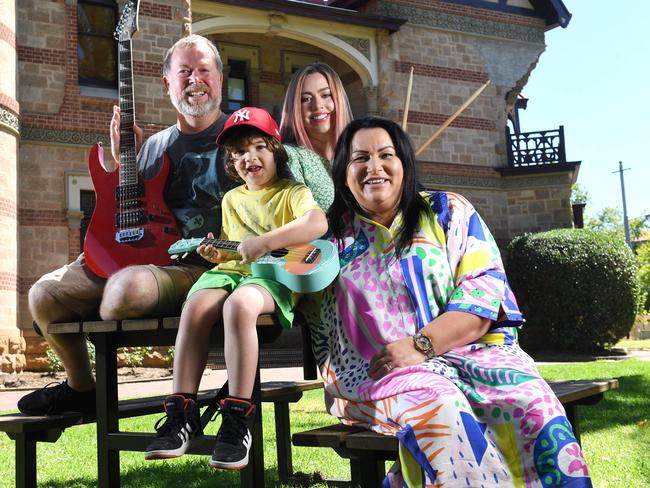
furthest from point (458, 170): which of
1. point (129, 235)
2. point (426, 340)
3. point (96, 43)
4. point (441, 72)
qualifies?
point (426, 340)

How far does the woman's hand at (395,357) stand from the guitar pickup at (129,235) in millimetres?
1467

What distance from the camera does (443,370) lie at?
277 cm

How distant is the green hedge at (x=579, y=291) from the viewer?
18.2 meters

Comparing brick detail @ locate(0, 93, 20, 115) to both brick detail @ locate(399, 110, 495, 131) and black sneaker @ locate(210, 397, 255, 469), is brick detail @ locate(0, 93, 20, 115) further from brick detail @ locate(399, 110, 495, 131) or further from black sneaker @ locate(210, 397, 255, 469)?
black sneaker @ locate(210, 397, 255, 469)

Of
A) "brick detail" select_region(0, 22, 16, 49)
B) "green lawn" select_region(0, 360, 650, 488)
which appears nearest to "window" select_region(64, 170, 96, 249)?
"brick detail" select_region(0, 22, 16, 49)

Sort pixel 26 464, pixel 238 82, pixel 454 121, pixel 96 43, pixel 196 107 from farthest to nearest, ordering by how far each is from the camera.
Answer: pixel 238 82
pixel 454 121
pixel 96 43
pixel 196 107
pixel 26 464

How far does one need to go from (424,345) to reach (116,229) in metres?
1.74

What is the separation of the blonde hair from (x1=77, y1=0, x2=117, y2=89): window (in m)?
12.2

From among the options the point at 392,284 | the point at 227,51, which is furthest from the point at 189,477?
the point at 227,51

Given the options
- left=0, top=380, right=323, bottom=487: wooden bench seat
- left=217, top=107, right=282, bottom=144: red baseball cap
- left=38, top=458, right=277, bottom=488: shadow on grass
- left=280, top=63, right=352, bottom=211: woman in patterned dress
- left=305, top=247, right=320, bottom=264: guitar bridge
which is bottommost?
left=38, top=458, right=277, bottom=488: shadow on grass

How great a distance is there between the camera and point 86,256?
3.79 m

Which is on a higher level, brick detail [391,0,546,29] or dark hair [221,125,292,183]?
brick detail [391,0,546,29]

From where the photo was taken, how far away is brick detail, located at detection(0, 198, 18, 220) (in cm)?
1308

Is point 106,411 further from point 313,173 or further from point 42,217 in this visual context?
point 42,217
